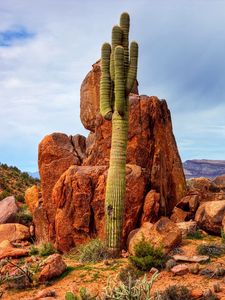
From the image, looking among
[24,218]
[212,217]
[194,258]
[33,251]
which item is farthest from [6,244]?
[194,258]

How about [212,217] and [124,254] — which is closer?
[124,254]

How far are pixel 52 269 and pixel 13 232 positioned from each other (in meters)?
7.55

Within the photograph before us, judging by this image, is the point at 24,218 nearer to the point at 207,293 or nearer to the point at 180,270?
the point at 180,270

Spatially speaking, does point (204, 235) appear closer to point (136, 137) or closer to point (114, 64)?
point (136, 137)

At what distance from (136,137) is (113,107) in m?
2.20

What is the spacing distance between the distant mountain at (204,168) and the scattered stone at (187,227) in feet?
478

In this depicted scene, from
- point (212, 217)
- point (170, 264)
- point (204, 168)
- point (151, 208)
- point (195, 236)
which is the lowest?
→ point (170, 264)

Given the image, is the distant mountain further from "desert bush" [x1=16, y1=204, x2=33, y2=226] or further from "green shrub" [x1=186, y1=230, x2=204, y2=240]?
"green shrub" [x1=186, y1=230, x2=204, y2=240]

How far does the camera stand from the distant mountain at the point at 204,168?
160 m

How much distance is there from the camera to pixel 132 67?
13.1 m

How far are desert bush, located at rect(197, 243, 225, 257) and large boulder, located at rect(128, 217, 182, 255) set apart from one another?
78cm

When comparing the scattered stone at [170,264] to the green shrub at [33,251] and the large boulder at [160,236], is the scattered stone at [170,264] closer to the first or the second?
the large boulder at [160,236]

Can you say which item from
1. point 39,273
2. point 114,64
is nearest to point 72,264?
point 39,273

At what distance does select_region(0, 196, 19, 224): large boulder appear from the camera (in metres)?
19.5
